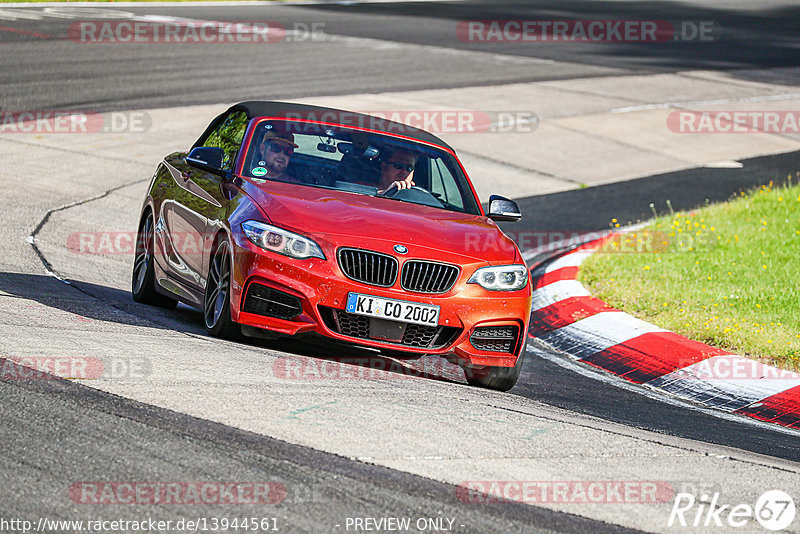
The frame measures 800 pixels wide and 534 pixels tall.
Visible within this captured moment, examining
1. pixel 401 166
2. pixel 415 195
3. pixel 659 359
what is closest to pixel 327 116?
pixel 401 166

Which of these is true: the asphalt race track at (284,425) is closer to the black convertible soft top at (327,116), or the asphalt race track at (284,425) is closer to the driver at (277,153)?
the driver at (277,153)

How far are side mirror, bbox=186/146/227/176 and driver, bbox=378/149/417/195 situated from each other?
Result: 43.4 inches

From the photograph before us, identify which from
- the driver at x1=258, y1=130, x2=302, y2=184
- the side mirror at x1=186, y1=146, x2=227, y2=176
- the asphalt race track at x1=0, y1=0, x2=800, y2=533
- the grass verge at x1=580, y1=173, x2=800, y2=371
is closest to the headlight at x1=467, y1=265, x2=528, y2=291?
the asphalt race track at x1=0, y1=0, x2=800, y2=533

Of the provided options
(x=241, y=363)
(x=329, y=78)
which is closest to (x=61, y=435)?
(x=241, y=363)

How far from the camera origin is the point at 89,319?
24.5 ft

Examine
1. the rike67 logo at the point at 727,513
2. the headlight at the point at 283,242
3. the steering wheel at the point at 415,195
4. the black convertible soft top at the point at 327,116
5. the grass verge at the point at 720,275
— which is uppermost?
the black convertible soft top at the point at 327,116

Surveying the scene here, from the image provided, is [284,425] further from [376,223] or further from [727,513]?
[376,223]

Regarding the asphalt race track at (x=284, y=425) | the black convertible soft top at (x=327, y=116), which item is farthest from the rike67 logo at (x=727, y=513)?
the black convertible soft top at (x=327, y=116)

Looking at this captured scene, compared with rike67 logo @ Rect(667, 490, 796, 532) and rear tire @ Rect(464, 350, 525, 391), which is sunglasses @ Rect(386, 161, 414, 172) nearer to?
rear tire @ Rect(464, 350, 525, 391)

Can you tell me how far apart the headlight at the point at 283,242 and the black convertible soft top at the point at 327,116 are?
1656 millimetres

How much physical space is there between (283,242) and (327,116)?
1.88m

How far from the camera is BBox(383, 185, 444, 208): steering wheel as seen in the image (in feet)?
27.0

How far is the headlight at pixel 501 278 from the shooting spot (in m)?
7.31

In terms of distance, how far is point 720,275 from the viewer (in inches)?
436
